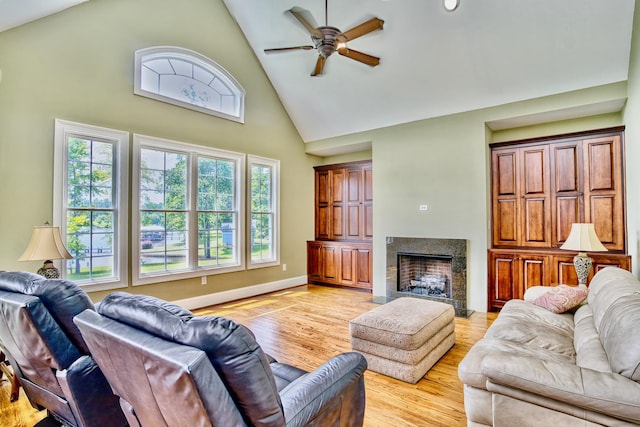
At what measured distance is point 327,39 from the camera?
332 cm

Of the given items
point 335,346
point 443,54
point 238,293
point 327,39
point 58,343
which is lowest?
point 335,346

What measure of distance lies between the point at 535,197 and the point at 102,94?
5.75 metres

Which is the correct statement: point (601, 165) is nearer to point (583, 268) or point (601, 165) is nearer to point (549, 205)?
point (549, 205)

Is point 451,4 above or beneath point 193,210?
above

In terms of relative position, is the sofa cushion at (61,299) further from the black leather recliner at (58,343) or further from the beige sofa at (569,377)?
the beige sofa at (569,377)

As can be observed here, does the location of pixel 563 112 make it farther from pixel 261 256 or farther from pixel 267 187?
pixel 261 256

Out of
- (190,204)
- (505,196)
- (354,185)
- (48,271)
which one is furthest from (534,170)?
(48,271)

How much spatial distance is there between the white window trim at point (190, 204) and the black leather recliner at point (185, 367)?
3.20 metres

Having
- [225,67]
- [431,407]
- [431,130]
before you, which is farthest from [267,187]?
[431,407]

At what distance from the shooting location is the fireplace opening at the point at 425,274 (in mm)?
5043

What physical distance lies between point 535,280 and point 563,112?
7.23 ft

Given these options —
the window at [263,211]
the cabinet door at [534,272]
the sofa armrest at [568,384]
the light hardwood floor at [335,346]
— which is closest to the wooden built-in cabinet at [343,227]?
the light hardwood floor at [335,346]

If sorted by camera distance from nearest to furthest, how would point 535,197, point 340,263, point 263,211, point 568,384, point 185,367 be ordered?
point 185,367, point 568,384, point 535,197, point 263,211, point 340,263

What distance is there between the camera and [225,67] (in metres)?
5.28
